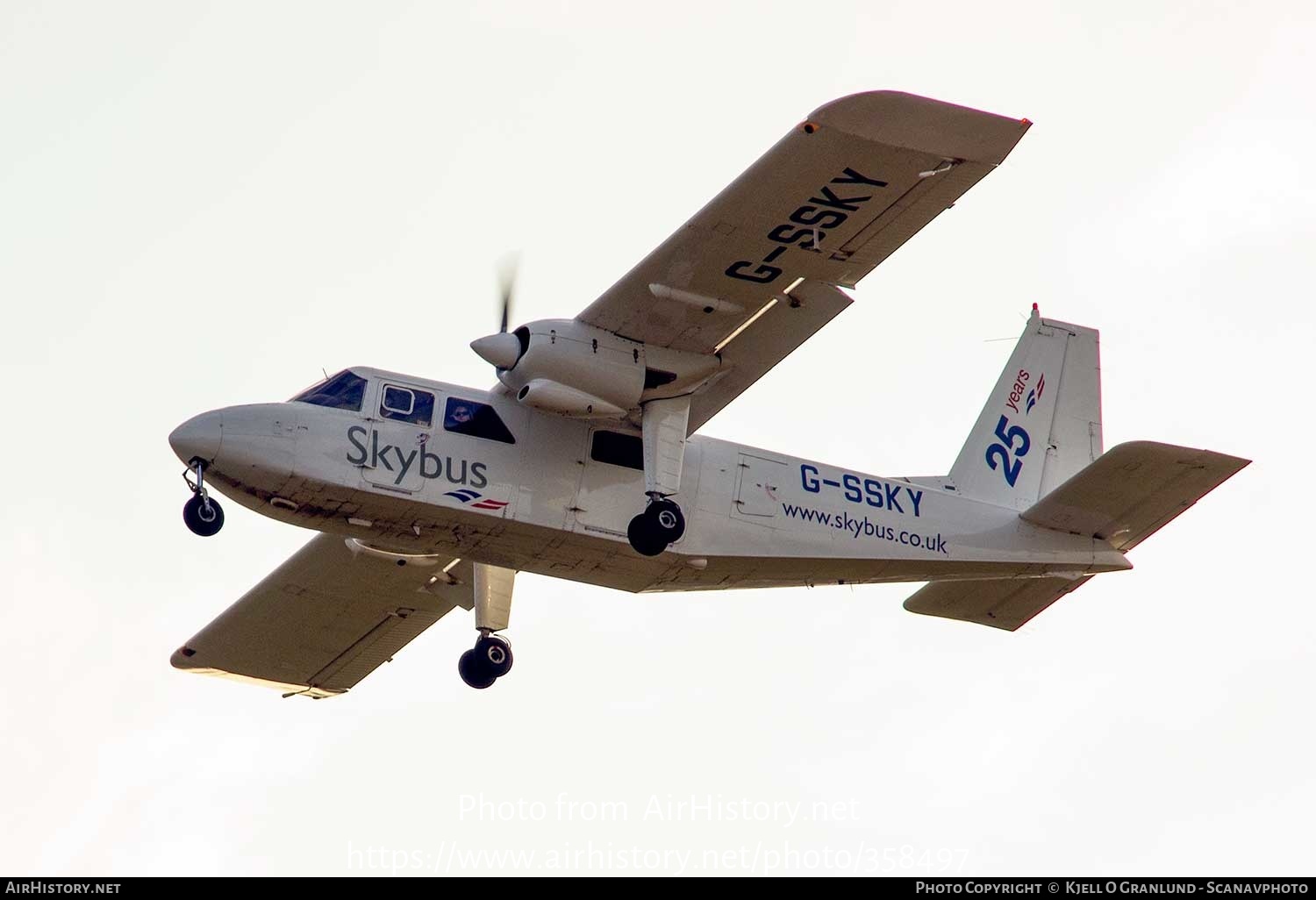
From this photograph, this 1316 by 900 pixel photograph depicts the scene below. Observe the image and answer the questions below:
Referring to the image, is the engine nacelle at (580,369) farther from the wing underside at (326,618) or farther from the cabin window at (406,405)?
the wing underside at (326,618)

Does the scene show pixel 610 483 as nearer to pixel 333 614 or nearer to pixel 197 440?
pixel 197 440

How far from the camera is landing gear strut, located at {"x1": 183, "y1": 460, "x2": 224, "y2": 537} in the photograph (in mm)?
19547

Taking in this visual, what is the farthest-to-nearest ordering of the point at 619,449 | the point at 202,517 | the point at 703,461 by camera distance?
the point at 703,461 < the point at 619,449 < the point at 202,517

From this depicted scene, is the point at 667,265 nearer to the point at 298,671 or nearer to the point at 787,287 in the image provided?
the point at 787,287

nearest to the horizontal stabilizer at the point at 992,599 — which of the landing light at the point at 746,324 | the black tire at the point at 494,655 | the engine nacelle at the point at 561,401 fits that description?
the landing light at the point at 746,324

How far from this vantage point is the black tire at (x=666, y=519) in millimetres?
20219

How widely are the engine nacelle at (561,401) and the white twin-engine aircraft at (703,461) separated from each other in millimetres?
20

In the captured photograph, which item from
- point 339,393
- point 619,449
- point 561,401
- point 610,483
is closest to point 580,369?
point 561,401

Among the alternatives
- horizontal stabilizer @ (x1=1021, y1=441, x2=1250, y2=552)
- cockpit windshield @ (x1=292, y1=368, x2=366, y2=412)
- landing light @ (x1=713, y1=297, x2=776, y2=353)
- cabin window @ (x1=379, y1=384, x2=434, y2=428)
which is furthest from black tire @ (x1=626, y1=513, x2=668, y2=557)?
horizontal stabilizer @ (x1=1021, y1=441, x2=1250, y2=552)

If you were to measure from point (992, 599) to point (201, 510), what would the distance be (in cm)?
875

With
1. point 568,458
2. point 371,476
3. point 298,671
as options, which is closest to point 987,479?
point 568,458

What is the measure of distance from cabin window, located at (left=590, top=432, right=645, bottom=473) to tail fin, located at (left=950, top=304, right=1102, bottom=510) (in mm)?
4055

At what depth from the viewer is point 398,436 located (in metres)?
20.1
